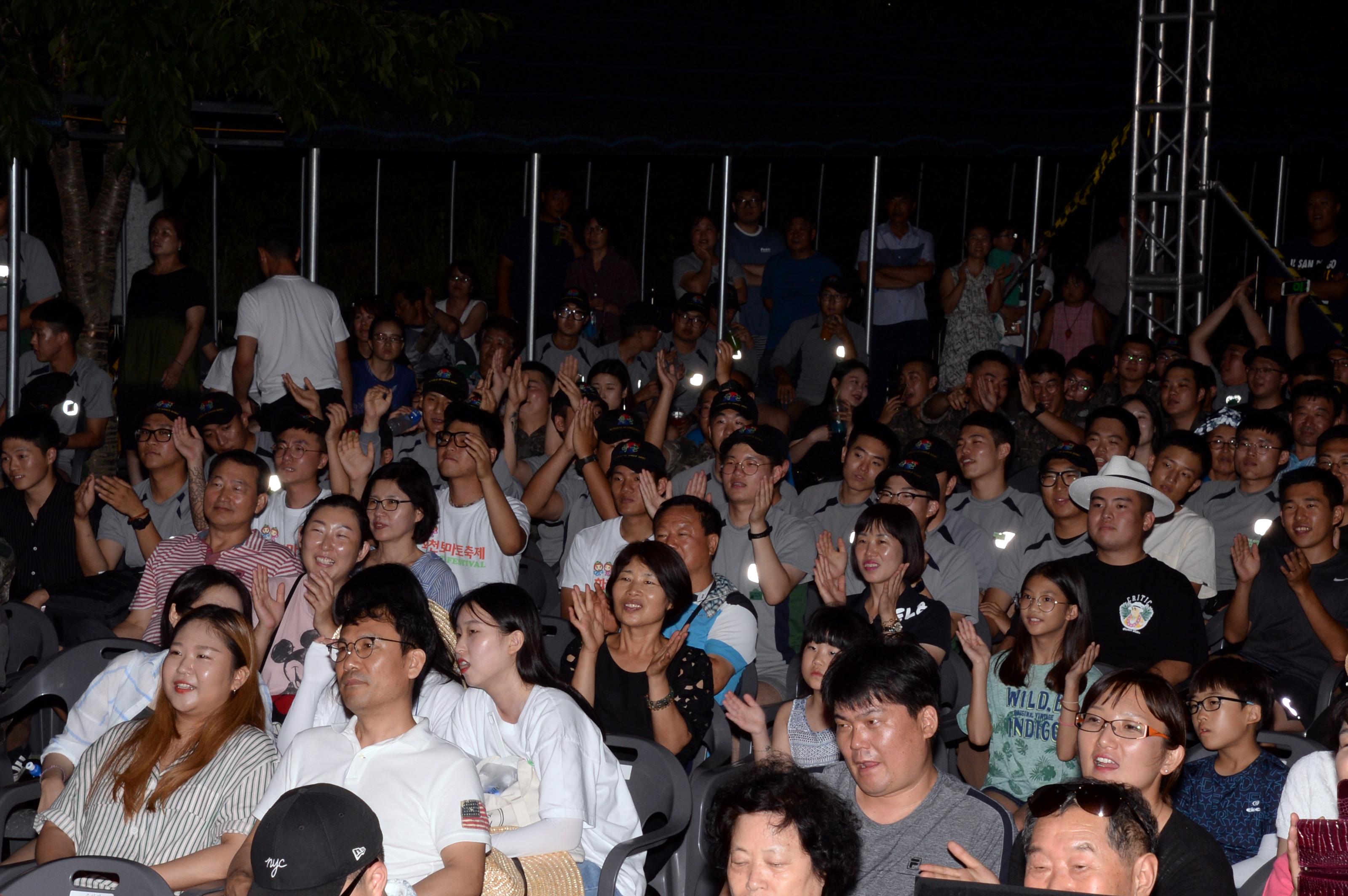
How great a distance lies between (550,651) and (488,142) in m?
3.66

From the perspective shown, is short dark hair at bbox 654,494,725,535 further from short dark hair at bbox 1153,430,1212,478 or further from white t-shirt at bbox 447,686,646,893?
short dark hair at bbox 1153,430,1212,478

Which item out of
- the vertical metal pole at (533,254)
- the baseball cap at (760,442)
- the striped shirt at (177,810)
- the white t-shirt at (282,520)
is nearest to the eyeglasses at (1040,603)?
the baseball cap at (760,442)

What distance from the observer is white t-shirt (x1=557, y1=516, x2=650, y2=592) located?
19.7 feet

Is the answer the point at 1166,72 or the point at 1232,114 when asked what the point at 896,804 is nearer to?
the point at 1166,72

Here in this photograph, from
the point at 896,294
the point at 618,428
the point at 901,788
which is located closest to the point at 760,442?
the point at 618,428

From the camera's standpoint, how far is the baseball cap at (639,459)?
20.1 feet

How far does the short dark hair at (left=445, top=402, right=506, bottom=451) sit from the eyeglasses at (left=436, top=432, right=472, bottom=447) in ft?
0.17

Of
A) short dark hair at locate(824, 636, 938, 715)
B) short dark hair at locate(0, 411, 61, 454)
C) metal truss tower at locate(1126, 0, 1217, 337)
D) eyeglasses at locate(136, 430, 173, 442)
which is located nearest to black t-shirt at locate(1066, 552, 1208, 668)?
short dark hair at locate(824, 636, 938, 715)

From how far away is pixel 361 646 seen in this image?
12.6 feet

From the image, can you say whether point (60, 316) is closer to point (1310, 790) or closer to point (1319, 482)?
point (1319, 482)

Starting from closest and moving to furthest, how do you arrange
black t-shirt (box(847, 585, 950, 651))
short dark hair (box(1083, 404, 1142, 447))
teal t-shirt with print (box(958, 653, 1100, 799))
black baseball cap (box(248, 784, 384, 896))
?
1. black baseball cap (box(248, 784, 384, 896))
2. teal t-shirt with print (box(958, 653, 1100, 799))
3. black t-shirt (box(847, 585, 950, 651))
4. short dark hair (box(1083, 404, 1142, 447))

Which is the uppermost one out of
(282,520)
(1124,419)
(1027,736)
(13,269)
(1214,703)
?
(13,269)

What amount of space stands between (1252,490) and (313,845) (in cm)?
542

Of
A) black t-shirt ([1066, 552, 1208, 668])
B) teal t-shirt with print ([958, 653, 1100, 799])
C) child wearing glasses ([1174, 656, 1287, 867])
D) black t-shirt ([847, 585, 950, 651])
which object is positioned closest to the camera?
child wearing glasses ([1174, 656, 1287, 867])
